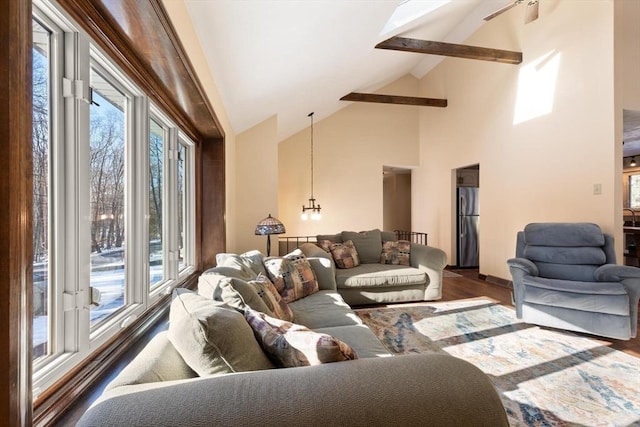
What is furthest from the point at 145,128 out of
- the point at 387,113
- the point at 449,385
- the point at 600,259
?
the point at 387,113

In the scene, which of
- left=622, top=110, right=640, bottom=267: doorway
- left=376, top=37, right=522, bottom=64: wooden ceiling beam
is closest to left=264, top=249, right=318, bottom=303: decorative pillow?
left=376, top=37, right=522, bottom=64: wooden ceiling beam

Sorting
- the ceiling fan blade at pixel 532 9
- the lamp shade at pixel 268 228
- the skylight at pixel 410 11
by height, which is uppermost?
the skylight at pixel 410 11

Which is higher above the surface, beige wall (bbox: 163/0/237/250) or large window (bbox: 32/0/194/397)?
beige wall (bbox: 163/0/237/250)

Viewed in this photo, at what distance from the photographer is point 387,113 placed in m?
6.51

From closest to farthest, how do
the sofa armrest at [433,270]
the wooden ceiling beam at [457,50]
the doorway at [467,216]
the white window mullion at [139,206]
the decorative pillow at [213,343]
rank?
the decorative pillow at [213,343] → the white window mullion at [139,206] → the sofa armrest at [433,270] → the wooden ceiling beam at [457,50] → the doorway at [467,216]

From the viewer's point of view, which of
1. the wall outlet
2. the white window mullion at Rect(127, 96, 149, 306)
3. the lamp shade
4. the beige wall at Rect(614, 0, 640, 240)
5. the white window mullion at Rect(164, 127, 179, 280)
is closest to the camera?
the white window mullion at Rect(127, 96, 149, 306)

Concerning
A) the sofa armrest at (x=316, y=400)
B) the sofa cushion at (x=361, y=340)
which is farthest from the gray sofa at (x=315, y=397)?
the sofa cushion at (x=361, y=340)

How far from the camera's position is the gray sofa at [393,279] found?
Result: 11.4 ft

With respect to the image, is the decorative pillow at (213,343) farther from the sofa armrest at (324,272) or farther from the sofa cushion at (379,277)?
the sofa cushion at (379,277)

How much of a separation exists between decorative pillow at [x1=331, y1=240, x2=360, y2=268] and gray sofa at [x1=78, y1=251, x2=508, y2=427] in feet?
9.45

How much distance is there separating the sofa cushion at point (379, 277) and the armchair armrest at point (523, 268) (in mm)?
946

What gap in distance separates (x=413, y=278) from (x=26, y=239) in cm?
350

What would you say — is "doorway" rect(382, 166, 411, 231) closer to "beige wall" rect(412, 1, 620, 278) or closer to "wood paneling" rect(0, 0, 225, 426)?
"beige wall" rect(412, 1, 620, 278)

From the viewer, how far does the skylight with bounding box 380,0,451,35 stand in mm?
3722
